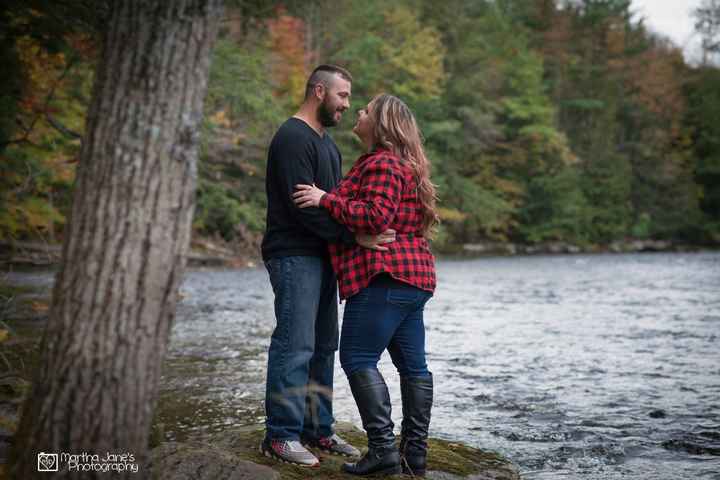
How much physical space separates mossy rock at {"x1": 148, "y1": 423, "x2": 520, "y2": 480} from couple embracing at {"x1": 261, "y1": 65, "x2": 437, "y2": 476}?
0.12 m

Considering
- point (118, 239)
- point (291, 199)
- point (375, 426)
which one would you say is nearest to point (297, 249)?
point (291, 199)

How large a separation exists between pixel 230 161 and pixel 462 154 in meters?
18.9

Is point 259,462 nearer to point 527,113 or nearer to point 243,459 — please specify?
point 243,459

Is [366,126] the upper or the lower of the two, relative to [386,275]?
upper

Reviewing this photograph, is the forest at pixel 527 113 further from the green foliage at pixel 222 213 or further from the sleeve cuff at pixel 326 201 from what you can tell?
the sleeve cuff at pixel 326 201

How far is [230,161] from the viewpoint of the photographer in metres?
23.3

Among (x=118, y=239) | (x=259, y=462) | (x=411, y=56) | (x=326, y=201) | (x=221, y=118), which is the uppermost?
(x=411, y=56)

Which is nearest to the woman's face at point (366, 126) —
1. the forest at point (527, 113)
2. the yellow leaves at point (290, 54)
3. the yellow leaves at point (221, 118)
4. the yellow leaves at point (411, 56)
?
the yellow leaves at point (221, 118)

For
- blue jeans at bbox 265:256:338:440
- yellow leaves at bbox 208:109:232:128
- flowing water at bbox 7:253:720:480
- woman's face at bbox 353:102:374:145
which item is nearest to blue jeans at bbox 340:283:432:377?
blue jeans at bbox 265:256:338:440

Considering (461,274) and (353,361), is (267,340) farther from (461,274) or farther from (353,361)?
(461,274)

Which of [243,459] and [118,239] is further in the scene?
[243,459]

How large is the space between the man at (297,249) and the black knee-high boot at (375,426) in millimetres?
294

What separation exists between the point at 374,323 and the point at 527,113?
3734 cm

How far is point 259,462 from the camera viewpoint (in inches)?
154
